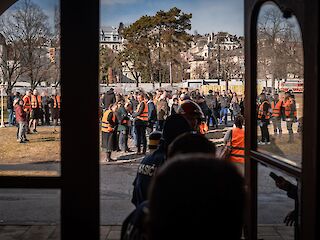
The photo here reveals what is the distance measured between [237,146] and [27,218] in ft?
10.6

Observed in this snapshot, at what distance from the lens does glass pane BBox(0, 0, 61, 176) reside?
312 centimetres

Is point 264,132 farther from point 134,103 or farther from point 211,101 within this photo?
point 211,101

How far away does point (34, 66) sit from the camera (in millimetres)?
3668

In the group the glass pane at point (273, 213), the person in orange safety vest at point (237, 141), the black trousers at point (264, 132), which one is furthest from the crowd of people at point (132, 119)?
the black trousers at point (264, 132)

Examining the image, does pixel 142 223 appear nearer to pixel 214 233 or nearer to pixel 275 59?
pixel 214 233

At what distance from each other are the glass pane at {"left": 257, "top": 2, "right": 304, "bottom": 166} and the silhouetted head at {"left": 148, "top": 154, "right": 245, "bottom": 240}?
5.51 ft

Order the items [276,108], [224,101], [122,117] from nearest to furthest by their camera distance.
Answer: [276,108]
[122,117]
[224,101]

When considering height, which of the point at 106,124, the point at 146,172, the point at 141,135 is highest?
the point at 146,172

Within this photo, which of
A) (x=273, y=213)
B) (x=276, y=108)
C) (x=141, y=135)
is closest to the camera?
(x=276, y=108)

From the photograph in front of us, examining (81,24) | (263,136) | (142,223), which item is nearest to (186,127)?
(263,136)

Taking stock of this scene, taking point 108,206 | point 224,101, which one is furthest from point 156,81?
point 108,206

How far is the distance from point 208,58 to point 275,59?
34950 mm

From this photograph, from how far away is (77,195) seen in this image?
9.00 feet

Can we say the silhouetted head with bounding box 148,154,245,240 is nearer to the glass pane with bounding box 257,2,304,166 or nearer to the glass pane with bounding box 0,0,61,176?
the glass pane with bounding box 0,0,61,176
